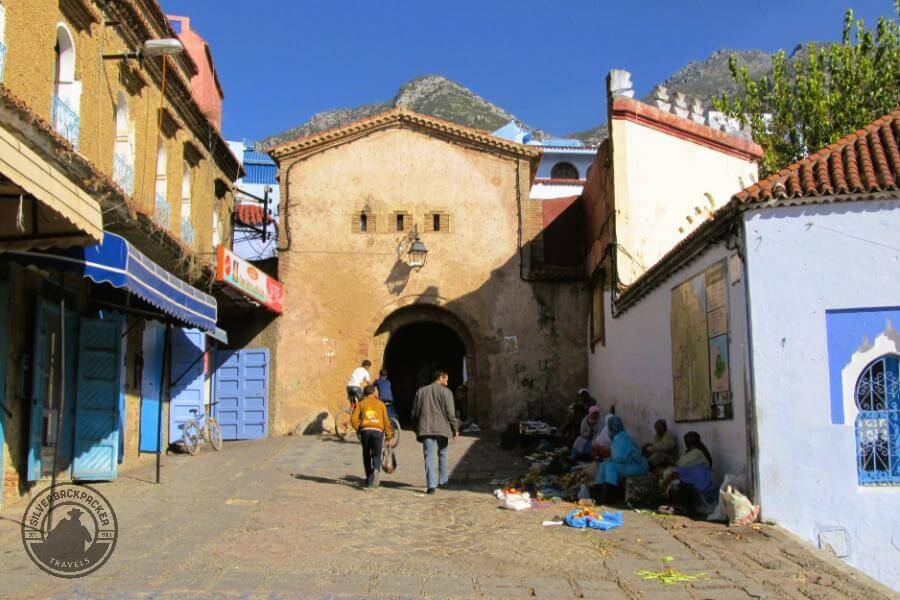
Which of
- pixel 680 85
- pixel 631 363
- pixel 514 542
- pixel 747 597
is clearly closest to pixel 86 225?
pixel 514 542

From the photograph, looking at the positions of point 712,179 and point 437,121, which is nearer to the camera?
point 712,179

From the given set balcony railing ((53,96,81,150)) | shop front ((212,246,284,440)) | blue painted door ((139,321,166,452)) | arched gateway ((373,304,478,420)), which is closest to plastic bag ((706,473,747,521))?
balcony railing ((53,96,81,150))

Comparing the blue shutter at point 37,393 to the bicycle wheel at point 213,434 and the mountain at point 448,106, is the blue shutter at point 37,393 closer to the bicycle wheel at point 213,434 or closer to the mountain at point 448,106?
the bicycle wheel at point 213,434

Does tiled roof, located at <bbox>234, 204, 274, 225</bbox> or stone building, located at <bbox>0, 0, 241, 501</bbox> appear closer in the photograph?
stone building, located at <bbox>0, 0, 241, 501</bbox>

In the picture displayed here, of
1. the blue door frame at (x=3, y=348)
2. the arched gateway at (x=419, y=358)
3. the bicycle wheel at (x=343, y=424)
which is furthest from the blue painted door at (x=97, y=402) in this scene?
the arched gateway at (x=419, y=358)

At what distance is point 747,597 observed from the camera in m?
6.35

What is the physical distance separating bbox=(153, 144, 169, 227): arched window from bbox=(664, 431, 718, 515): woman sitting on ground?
34.3ft

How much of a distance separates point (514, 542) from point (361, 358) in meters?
12.0

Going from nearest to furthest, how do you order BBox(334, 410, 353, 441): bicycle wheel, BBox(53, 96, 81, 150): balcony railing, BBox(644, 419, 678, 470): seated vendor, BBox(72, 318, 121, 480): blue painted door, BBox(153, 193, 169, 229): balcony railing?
BBox(53, 96, 81, 150): balcony railing < BBox(644, 419, 678, 470): seated vendor < BBox(72, 318, 121, 480): blue painted door < BBox(153, 193, 169, 229): balcony railing < BBox(334, 410, 353, 441): bicycle wheel

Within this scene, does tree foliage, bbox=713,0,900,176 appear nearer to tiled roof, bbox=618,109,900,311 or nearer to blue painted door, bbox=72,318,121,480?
tiled roof, bbox=618,109,900,311

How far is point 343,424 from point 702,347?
9606mm

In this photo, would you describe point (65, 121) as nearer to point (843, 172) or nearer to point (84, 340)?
point (84, 340)

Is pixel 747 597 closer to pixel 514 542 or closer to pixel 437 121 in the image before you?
pixel 514 542

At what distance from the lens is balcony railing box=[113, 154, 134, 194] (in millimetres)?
13414
